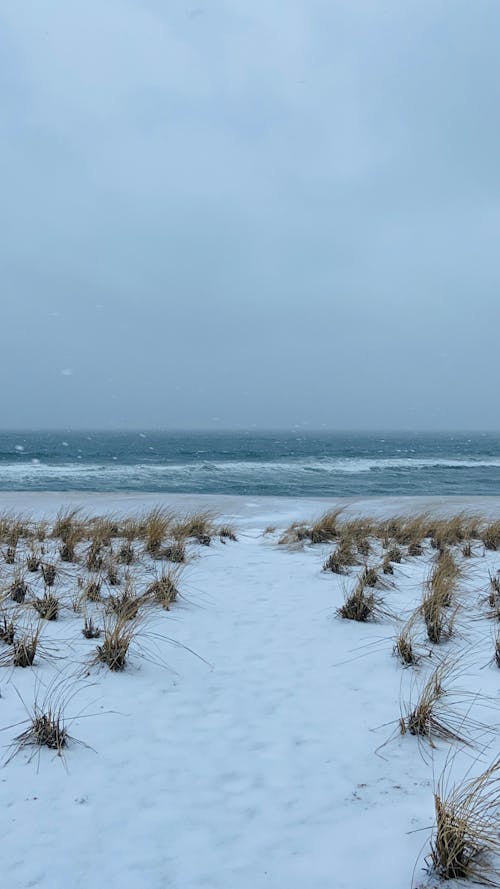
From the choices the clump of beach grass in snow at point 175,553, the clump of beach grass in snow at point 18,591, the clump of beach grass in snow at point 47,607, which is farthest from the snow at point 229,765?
the clump of beach grass in snow at point 175,553

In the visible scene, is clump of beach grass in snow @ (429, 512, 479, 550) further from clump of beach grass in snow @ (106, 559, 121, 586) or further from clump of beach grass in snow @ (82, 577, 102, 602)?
clump of beach grass in snow @ (82, 577, 102, 602)

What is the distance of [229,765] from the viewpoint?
2592 millimetres

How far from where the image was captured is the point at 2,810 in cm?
218

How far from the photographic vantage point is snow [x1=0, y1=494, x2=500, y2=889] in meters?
1.96

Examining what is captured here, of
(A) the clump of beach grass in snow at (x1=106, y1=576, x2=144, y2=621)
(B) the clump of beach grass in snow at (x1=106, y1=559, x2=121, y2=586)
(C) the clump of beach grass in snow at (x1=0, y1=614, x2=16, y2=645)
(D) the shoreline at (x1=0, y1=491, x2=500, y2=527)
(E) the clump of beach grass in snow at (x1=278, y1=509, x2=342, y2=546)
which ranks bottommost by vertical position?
(D) the shoreline at (x1=0, y1=491, x2=500, y2=527)

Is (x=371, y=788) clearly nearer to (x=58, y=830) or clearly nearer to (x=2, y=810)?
(x=58, y=830)

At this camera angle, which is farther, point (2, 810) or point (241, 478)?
point (241, 478)

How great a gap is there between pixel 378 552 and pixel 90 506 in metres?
12.0

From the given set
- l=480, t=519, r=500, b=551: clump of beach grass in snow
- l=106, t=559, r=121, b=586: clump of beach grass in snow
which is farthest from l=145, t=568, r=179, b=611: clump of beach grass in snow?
l=480, t=519, r=500, b=551: clump of beach grass in snow

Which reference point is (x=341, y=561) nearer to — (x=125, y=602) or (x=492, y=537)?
(x=125, y=602)

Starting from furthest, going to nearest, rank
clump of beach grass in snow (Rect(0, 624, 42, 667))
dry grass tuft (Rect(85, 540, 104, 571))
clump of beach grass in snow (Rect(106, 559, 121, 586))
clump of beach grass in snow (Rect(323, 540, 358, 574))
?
1. clump of beach grass in snow (Rect(323, 540, 358, 574))
2. dry grass tuft (Rect(85, 540, 104, 571))
3. clump of beach grass in snow (Rect(106, 559, 121, 586))
4. clump of beach grass in snow (Rect(0, 624, 42, 667))

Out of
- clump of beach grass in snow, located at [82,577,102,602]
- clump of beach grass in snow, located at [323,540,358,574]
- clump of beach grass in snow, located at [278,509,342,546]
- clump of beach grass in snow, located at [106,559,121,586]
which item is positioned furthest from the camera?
clump of beach grass in snow, located at [278,509,342,546]

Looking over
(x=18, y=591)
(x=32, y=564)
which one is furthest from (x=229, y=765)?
(x=32, y=564)

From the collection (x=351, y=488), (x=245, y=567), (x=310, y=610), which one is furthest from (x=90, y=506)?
(x=351, y=488)
